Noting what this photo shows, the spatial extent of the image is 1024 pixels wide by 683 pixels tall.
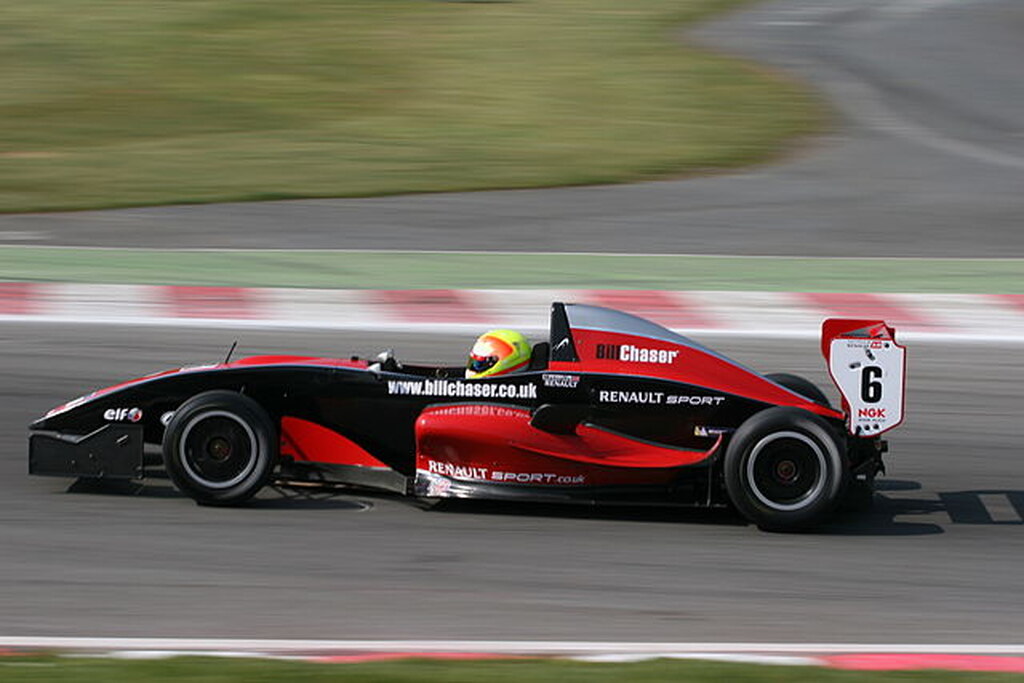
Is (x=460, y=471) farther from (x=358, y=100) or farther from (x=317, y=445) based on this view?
(x=358, y=100)

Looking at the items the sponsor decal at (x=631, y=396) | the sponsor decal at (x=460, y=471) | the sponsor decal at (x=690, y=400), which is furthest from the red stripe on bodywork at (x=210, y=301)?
the sponsor decal at (x=690, y=400)

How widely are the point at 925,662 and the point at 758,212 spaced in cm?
1063

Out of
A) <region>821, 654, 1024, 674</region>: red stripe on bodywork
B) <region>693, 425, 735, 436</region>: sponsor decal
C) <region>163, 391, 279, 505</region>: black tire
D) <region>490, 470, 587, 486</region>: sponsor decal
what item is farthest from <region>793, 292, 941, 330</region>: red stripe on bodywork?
<region>821, 654, 1024, 674</region>: red stripe on bodywork

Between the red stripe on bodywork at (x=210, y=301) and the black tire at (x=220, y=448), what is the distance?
432cm

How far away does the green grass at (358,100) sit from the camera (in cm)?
1736

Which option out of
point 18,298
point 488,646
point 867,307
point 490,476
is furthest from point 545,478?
point 18,298

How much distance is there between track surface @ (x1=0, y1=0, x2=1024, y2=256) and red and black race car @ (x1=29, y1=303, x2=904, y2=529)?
6.89 meters

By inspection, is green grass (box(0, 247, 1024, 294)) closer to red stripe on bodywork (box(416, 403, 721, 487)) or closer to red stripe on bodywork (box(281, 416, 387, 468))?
red stripe on bodywork (box(281, 416, 387, 468))

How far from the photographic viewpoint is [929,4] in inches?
1197

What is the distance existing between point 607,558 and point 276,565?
145 cm

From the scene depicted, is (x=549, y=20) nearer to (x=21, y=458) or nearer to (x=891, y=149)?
(x=891, y=149)

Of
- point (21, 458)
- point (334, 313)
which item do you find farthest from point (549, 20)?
point (21, 458)

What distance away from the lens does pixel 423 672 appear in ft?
16.4

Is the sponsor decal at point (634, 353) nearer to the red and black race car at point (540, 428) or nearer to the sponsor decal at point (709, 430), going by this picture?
the red and black race car at point (540, 428)
